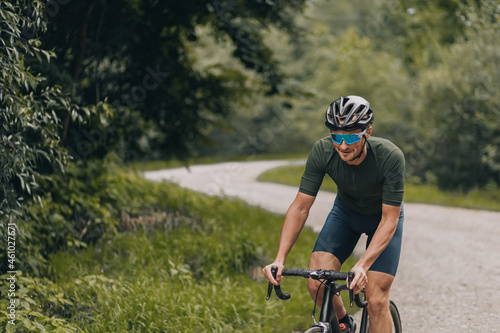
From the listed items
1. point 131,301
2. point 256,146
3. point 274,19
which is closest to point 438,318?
point 131,301

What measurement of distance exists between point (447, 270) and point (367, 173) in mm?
4714

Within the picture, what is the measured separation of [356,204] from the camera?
149 inches

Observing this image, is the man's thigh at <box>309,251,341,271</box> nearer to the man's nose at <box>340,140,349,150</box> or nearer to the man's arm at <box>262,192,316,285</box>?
the man's arm at <box>262,192,316,285</box>

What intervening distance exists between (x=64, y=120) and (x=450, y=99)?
1315 cm

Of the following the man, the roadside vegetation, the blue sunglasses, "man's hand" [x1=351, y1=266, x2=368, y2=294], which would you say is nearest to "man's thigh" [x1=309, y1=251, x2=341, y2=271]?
the man

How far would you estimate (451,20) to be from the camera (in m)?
21.4

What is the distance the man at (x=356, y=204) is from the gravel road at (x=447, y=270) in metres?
2.04

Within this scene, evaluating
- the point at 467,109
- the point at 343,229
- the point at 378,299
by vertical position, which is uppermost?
the point at 467,109

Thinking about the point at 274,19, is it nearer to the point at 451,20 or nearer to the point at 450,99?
the point at 450,99

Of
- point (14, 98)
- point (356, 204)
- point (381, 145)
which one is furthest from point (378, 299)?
point (14, 98)

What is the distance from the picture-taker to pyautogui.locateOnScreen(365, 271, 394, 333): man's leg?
3.54m

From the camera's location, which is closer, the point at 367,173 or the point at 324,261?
the point at 367,173

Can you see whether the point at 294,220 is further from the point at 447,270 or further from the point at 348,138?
the point at 447,270

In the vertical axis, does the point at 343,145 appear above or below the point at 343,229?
above
